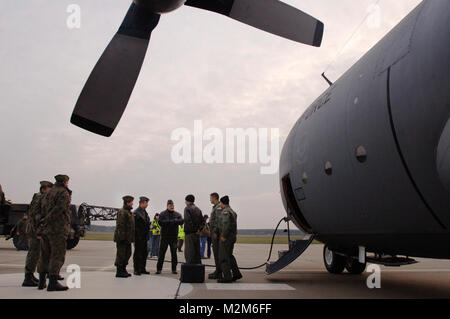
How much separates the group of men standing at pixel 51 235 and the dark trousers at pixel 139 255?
2387mm

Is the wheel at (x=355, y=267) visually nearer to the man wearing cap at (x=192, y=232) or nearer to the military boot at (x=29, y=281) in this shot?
the man wearing cap at (x=192, y=232)

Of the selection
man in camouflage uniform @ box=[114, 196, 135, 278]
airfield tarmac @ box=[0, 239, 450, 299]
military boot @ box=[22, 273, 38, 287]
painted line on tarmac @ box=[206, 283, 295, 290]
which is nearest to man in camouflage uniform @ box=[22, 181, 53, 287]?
military boot @ box=[22, 273, 38, 287]

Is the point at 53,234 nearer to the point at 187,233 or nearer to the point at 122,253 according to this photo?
the point at 122,253

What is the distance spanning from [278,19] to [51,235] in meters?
5.39

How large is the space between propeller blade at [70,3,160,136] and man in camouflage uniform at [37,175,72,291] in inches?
109

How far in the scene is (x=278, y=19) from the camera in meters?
5.86

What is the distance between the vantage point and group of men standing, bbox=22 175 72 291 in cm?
665

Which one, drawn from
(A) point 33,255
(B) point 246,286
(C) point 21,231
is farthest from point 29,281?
(C) point 21,231

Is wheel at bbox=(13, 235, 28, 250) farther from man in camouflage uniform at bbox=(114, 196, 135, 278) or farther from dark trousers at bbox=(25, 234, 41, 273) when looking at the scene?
dark trousers at bbox=(25, 234, 41, 273)

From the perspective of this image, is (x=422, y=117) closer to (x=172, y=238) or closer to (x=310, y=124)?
(x=310, y=124)

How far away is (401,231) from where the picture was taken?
5.32m

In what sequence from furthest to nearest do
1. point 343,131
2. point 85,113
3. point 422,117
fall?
point 343,131
point 85,113
point 422,117
